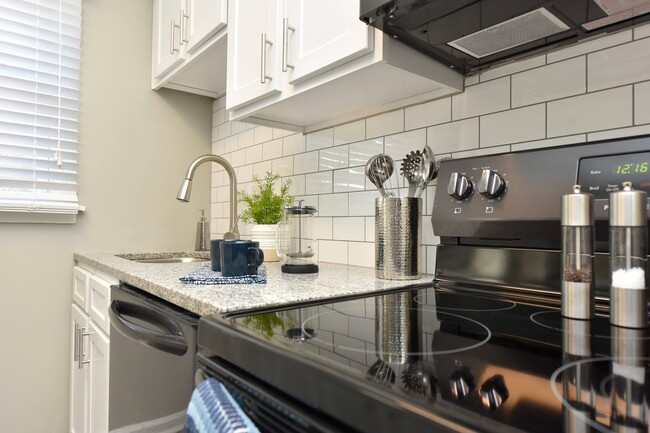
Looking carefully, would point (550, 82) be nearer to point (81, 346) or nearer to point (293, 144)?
point (293, 144)

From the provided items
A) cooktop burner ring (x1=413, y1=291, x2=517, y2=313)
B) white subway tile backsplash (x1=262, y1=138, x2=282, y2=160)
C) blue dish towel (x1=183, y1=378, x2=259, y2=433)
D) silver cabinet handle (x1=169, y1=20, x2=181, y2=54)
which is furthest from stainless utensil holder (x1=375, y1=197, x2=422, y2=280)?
silver cabinet handle (x1=169, y1=20, x2=181, y2=54)

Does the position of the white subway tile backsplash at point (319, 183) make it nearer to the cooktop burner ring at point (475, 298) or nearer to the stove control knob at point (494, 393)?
the cooktop burner ring at point (475, 298)

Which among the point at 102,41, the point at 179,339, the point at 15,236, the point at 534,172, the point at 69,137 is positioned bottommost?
the point at 179,339

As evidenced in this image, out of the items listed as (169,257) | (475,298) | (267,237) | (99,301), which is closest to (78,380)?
(99,301)

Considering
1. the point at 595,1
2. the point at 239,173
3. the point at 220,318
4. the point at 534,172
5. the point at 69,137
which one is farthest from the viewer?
the point at 239,173

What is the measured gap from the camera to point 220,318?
2.07 ft

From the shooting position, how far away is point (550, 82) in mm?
947

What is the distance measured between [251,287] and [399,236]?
390 mm

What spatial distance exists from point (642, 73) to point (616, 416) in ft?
2.59

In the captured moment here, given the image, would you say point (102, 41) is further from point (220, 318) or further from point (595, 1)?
point (595, 1)

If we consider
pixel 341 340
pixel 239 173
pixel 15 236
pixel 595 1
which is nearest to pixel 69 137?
pixel 15 236

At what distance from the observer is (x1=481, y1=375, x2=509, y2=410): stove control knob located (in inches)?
13.3

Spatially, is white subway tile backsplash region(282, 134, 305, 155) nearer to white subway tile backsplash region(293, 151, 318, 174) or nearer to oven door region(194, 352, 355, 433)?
white subway tile backsplash region(293, 151, 318, 174)

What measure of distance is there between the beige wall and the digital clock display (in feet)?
6.41
